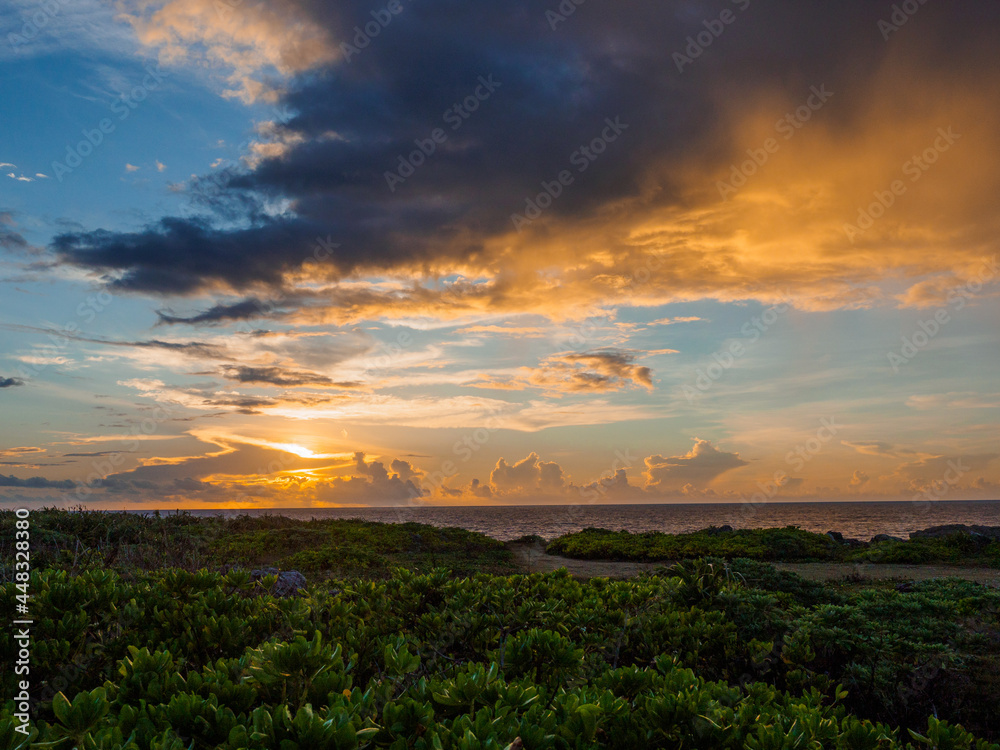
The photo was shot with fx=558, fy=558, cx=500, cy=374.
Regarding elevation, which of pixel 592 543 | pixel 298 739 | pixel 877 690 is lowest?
pixel 592 543

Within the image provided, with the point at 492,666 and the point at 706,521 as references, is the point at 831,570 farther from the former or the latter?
the point at 706,521

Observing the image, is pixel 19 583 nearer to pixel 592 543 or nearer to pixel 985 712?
pixel 985 712

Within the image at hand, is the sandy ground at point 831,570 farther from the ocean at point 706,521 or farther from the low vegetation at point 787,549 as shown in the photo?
the ocean at point 706,521

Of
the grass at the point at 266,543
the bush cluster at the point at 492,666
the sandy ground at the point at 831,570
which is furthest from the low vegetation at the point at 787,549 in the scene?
the bush cluster at the point at 492,666

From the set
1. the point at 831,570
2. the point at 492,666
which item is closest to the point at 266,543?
the point at 831,570

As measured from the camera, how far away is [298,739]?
191 centimetres

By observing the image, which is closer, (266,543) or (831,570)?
(831,570)

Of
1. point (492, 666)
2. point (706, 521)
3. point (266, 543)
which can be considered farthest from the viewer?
point (706, 521)

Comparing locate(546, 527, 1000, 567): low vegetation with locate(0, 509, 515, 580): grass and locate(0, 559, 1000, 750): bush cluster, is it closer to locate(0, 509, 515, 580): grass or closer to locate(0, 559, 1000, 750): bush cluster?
locate(0, 509, 515, 580): grass

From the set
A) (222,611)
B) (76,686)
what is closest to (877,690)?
(222,611)

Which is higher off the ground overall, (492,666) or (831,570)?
(492,666)

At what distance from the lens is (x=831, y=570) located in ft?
57.7

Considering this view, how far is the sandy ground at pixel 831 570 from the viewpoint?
15.9m

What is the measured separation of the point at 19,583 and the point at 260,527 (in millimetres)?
23261
